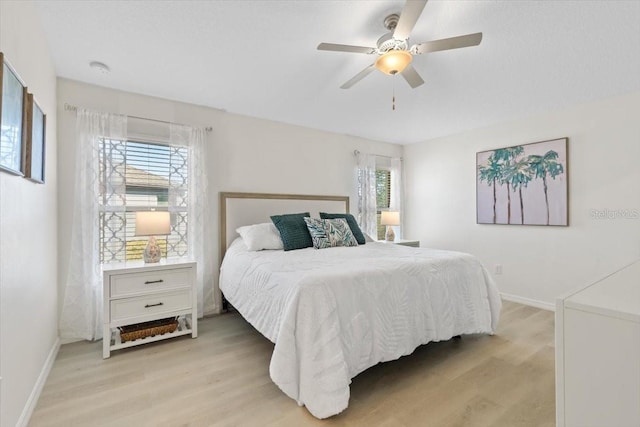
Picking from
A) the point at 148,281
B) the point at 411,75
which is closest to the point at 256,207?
the point at 148,281

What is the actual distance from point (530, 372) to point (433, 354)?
63cm

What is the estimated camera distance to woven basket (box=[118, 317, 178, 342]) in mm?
2350

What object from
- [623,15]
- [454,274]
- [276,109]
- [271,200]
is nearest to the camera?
[623,15]

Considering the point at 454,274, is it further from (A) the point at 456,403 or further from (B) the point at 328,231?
(B) the point at 328,231

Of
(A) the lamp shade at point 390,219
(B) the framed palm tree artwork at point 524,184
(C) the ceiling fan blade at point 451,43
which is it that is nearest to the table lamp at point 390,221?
(A) the lamp shade at point 390,219

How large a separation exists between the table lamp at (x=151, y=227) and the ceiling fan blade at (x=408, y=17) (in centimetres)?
231

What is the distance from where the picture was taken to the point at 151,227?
98.7 inches

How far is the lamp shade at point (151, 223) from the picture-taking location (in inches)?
97.3

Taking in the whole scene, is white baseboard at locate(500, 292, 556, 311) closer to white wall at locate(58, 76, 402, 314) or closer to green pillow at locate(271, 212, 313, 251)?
white wall at locate(58, 76, 402, 314)

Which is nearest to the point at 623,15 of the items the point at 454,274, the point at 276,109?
the point at 454,274

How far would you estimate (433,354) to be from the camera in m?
2.28

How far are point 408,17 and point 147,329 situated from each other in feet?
9.59

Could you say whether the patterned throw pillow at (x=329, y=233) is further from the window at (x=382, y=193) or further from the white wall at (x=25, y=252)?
the white wall at (x=25, y=252)

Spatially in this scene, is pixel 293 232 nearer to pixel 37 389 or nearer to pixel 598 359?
pixel 37 389
